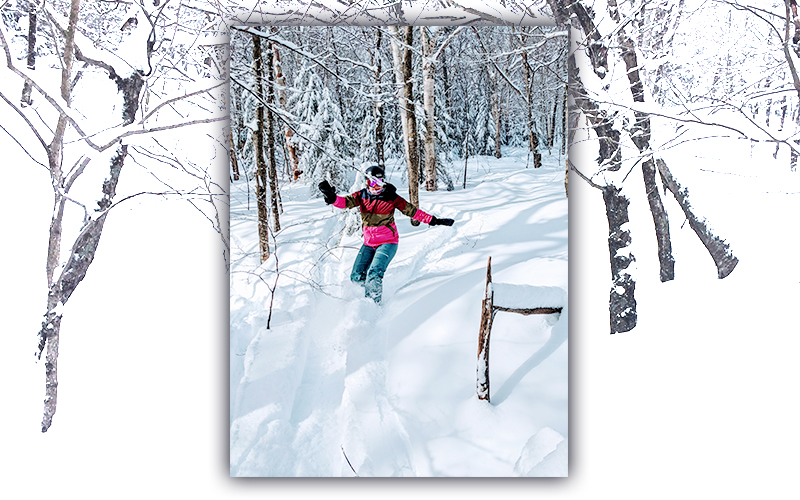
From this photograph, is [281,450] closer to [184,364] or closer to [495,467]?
[184,364]

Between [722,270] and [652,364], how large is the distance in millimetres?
517

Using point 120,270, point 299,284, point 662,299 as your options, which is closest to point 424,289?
point 299,284

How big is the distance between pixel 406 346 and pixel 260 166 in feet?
3.44

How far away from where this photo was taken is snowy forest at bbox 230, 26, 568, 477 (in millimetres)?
2068

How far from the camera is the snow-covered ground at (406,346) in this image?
6.76 ft

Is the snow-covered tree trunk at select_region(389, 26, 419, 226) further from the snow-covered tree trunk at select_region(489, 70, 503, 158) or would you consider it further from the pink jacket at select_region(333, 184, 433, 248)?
the snow-covered tree trunk at select_region(489, 70, 503, 158)

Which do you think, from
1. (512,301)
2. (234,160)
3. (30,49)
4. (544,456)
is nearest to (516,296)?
(512,301)

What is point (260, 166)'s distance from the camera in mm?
2195

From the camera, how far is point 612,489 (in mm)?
2133

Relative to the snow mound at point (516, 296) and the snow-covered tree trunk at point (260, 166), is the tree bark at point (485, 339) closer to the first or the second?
the snow mound at point (516, 296)

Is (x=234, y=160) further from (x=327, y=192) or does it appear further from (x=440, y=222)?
(x=440, y=222)

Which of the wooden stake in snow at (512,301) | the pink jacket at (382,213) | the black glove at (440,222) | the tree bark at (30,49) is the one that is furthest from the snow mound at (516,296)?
the tree bark at (30,49)

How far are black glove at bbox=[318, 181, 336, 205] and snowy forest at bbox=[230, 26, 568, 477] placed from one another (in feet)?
0.12

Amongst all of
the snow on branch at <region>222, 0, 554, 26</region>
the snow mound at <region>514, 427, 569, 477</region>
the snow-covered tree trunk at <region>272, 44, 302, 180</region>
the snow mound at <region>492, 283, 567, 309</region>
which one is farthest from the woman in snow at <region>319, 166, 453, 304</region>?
the snow mound at <region>514, 427, 569, 477</region>
